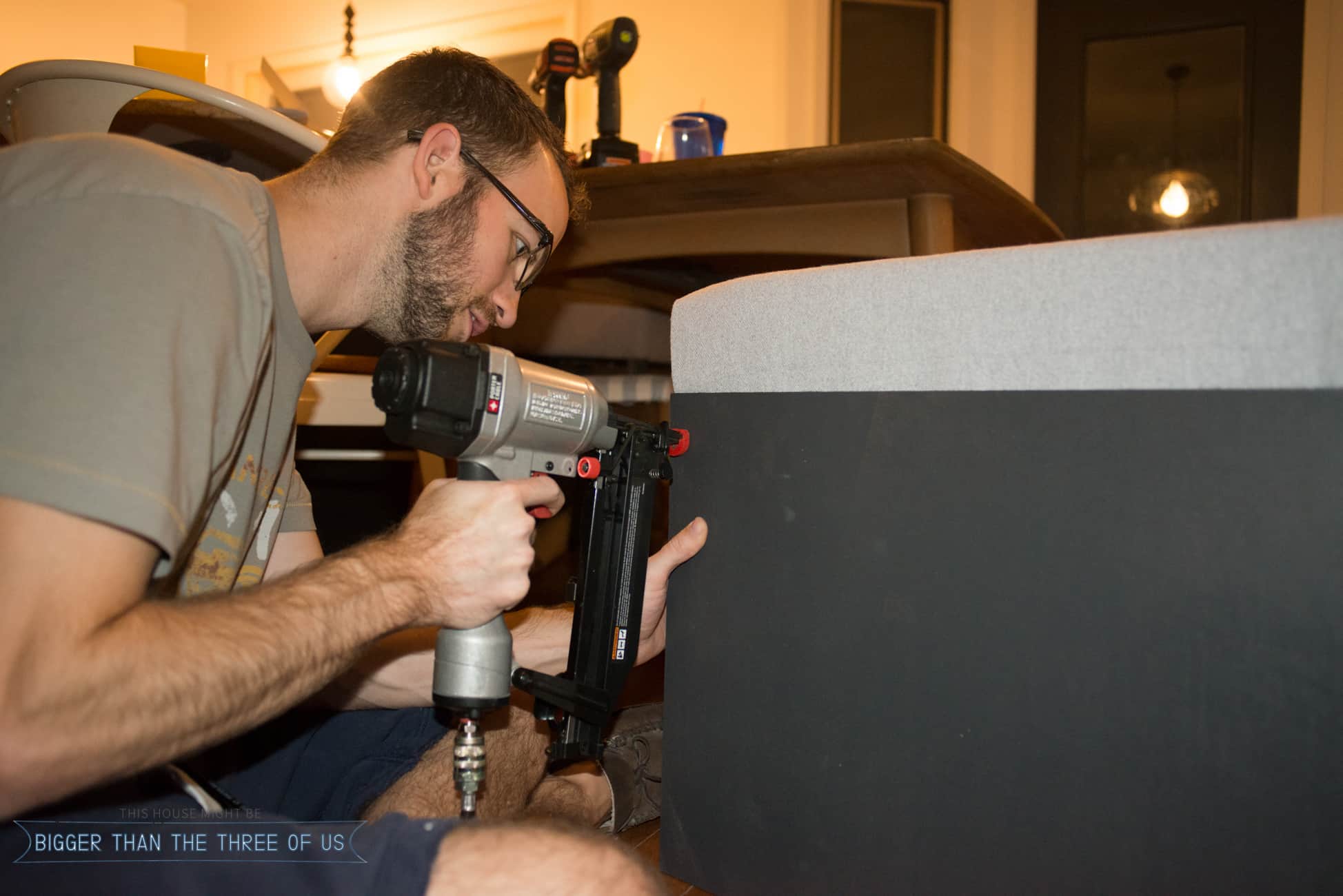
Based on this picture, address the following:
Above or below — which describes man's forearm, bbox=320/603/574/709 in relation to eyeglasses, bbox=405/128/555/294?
below

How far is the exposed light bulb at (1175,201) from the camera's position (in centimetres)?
321

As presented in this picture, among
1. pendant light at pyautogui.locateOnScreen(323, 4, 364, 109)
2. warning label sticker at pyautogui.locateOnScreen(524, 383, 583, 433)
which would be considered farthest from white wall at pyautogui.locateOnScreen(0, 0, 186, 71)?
warning label sticker at pyautogui.locateOnScreen(524, 383, 583, 433)

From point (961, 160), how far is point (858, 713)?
2.82ft

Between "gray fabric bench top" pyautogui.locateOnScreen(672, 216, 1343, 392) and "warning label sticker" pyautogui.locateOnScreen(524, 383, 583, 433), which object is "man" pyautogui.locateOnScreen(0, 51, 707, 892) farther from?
"gray fabric bench top" pyautogui.locateOnScreen(672, 216, 1343, 392)

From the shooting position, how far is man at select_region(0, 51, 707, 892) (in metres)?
0.59

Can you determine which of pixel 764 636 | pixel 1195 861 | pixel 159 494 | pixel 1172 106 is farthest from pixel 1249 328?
pixel 1172 106

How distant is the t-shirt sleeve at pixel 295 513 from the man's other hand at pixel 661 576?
0.46 m

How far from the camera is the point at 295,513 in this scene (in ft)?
3.83

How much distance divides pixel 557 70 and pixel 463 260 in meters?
1.13

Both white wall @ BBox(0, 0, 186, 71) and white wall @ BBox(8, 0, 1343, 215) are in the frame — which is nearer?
white wall @ BBox(8, 0, 1343, 215)

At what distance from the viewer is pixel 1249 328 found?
0.59 m

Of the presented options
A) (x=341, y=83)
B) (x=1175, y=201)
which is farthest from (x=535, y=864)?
(x=341, y=83)

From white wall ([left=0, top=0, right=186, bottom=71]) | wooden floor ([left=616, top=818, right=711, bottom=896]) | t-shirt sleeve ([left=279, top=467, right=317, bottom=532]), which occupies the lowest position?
wooden floor ([left=616, top=818, right=711, bottom=896])

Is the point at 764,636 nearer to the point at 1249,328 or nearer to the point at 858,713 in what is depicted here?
the point at 858,713
